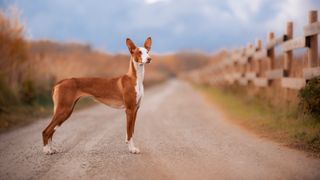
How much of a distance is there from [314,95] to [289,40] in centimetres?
313

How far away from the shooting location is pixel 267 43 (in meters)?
14.7

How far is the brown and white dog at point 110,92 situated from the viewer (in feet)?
24.7

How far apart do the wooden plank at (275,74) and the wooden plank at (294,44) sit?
0.64 meters

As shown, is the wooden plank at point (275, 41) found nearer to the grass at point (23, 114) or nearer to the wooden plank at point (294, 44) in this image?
the wooden plank at point (294, 44)

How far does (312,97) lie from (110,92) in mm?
3979

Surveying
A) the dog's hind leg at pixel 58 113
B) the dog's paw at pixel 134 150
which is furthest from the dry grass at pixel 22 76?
the dog's paw at pixel 134 150

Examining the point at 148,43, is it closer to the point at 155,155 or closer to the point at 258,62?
the point at 155,155

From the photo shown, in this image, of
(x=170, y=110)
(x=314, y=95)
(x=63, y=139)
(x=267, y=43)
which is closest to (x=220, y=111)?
(x=170, y=110)

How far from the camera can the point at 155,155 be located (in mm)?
7227

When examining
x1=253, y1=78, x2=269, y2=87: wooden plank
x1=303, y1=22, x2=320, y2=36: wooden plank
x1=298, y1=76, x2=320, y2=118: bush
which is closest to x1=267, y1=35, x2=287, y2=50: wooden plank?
x1=253, y1=78, x2=269, y2=87: wooden plank

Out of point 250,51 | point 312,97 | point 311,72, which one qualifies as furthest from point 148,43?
point 250,51

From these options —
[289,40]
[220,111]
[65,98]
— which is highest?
[289,40]

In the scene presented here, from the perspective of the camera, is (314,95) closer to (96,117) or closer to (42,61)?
(96,117)

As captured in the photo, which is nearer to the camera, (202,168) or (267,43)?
(202,168)
